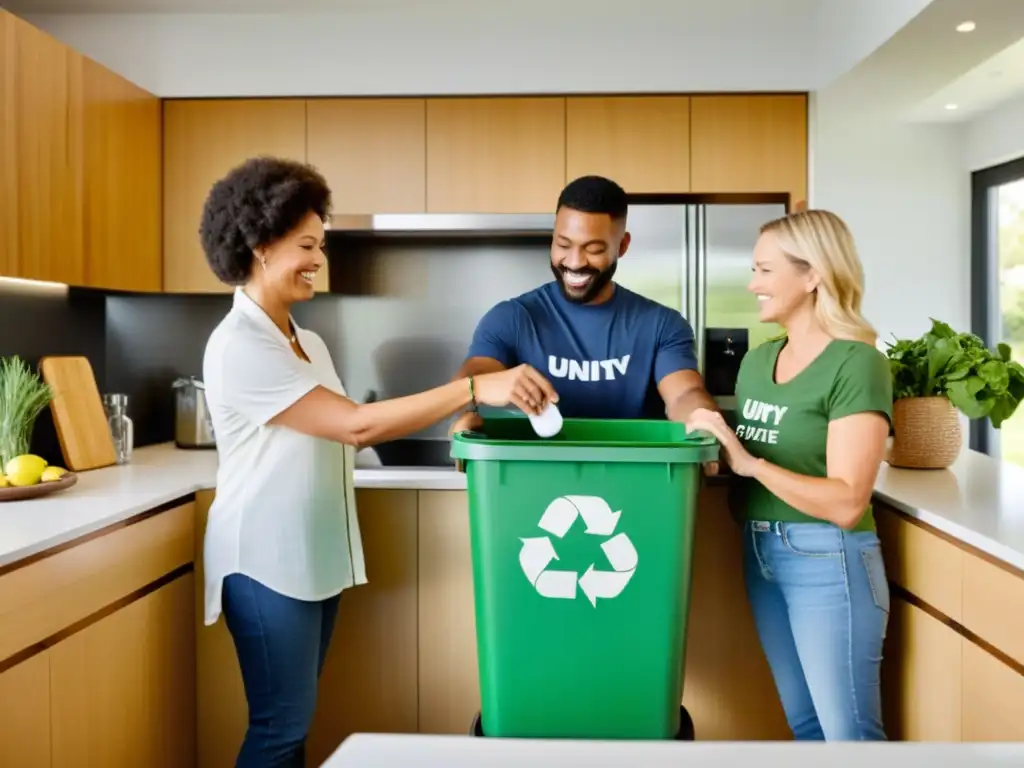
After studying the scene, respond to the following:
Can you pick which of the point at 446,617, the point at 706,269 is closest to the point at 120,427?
the point at 446,617

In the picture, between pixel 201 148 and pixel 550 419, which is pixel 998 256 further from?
pixel 201 148

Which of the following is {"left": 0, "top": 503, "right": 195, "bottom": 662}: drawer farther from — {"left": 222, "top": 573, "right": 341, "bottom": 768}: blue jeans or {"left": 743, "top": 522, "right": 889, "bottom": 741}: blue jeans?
{"left": 743, "top": 522, "right": 889, "bottom": 741}: blue jeans

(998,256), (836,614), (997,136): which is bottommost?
(836,614)

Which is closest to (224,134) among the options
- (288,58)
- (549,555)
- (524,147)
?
(288,58)

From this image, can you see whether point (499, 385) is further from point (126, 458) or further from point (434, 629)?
point (126, 458)

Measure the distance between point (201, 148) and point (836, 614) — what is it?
2.56 metres

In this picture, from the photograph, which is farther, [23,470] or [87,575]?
[23,470]

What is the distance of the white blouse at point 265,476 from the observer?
165cm

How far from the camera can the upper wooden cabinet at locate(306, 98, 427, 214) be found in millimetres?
3184

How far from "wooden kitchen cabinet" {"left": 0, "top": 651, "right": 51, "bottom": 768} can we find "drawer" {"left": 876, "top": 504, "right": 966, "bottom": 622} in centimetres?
162

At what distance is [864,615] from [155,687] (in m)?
1.52

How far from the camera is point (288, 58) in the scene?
3150 mm

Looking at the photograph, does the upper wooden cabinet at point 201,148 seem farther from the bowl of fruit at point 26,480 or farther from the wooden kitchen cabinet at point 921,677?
the wooden kitchen cabinet at point 921,677

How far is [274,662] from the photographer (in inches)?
68.7
